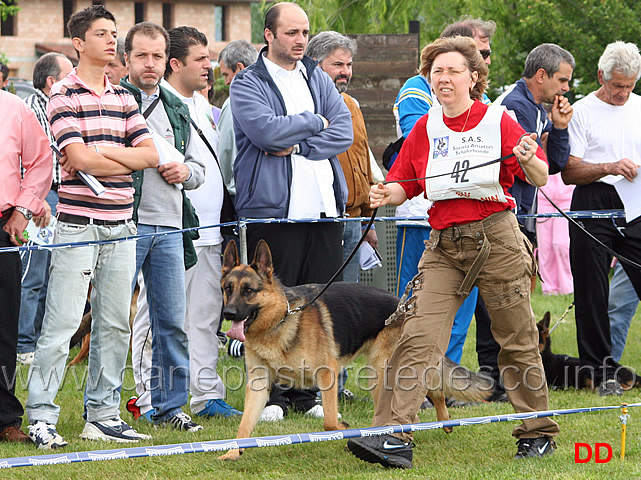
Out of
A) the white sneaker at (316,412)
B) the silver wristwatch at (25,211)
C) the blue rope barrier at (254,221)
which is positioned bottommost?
the white sneaker at (316,412)

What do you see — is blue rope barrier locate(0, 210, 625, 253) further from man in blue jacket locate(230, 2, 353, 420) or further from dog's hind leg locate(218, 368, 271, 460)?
dog's hind leg locate(218, 368, 271, 460)

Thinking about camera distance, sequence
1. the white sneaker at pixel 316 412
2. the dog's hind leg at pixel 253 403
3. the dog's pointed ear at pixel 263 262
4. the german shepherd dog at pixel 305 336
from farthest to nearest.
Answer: the white sneaker at pixel 316 412 → the dog's pointed ear at pixel 263 262 → the german shepherd dog at pixel 305 336 → the dog's hind leg at pixel 253 403

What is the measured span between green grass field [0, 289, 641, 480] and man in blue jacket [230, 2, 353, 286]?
1096 mm

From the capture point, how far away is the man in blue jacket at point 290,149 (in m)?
5.57

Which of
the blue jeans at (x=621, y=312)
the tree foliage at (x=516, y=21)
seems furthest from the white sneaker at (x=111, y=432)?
the tree foliage at (x=516, y=21)

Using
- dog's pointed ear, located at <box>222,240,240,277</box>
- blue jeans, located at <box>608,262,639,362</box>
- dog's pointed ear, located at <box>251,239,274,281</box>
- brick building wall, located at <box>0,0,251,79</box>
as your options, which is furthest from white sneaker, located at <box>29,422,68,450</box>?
brick building wall, located at <box>0,0,251,79</box>

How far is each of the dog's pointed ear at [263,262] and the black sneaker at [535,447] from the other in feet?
5.70

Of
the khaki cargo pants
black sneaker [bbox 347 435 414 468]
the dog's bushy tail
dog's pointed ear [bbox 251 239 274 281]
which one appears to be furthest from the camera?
the dog's bushy tail

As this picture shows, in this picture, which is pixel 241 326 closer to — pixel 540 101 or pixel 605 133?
pixel 540 101

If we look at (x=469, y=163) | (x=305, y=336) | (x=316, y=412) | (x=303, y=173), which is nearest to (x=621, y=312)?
(x=316, y=412)

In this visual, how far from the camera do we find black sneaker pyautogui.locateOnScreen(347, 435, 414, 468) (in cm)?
445

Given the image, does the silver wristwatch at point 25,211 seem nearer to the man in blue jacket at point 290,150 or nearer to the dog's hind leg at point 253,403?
the man in blue jacket at point 290,150

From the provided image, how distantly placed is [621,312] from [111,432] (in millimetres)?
4634

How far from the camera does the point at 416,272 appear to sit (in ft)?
21.9
